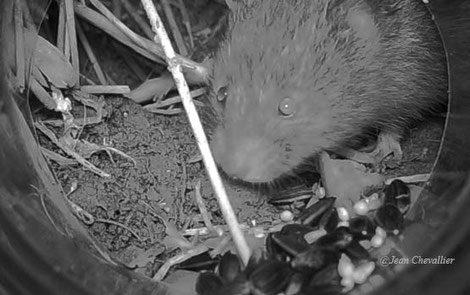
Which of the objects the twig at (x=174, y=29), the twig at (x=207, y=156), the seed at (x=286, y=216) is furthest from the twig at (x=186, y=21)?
the seed at (x=286, y=216)

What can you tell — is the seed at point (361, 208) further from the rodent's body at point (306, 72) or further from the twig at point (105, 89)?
the twig at point (105, 89)

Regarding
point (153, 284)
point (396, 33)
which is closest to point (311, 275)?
point (153, 284)

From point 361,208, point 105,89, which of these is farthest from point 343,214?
point 105,89

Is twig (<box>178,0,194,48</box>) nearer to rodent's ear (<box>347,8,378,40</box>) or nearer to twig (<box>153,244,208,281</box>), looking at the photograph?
rodent's ear (<box>347,8,378,40</box>)

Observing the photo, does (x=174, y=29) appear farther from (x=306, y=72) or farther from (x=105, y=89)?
(x=306, y=72)

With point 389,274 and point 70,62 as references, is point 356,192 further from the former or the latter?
point 70,62

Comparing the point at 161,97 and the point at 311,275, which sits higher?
the point at 161,97
